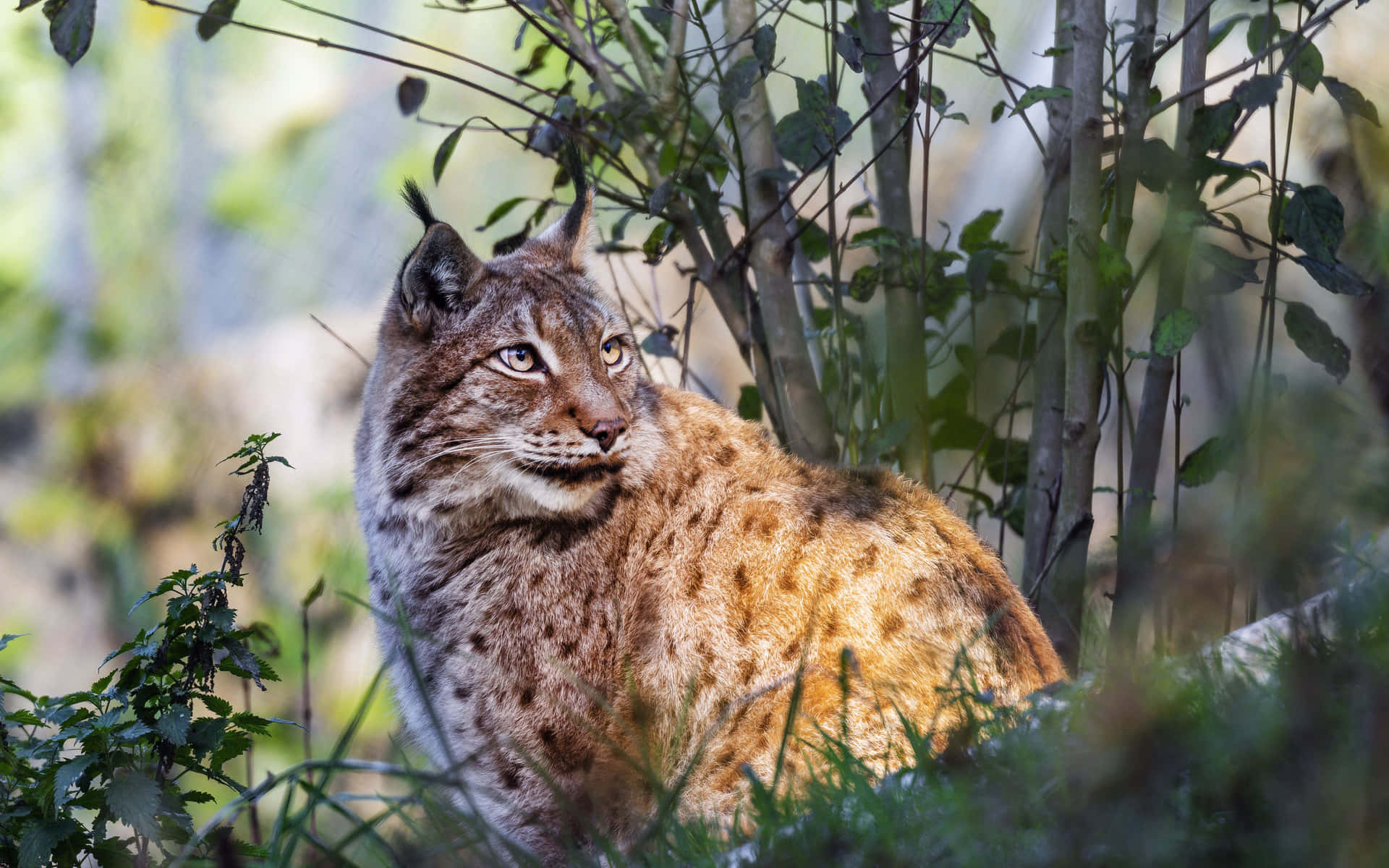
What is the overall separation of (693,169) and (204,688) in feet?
7.55

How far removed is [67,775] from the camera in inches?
103

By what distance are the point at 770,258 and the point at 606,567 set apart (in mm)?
1382

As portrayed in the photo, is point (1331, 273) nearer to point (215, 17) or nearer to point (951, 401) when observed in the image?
point (951, 401)

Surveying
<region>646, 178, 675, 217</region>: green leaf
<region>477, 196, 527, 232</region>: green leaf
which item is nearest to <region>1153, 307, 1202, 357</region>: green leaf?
<region>646, 178, 675, 217</region>: green leaf

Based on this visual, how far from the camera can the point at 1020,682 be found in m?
2.88

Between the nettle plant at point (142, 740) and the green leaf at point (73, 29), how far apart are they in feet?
4.00

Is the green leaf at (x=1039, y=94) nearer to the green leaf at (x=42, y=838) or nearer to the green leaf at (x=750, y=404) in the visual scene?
the green leaf at (x=750, y=404)

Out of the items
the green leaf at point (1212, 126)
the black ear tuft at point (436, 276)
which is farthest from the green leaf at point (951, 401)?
the black ear tuft at point (436, 276)

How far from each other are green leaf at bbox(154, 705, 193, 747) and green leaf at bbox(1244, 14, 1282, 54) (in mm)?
3546

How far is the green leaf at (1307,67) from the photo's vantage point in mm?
3303

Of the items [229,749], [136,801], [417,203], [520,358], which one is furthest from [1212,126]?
[136,801]

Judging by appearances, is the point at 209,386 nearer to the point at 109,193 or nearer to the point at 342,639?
the point at 109,193

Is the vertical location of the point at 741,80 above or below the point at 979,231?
above

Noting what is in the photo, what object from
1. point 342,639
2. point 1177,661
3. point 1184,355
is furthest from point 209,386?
point 1177,661
